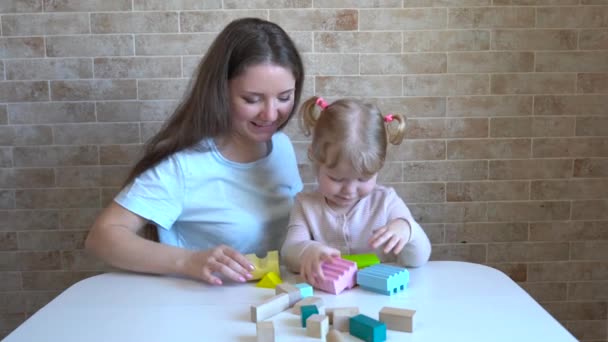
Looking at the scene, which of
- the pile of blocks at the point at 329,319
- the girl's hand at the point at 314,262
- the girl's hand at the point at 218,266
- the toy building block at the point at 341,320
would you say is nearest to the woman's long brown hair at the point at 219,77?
the girl's hand at the point at 218,266

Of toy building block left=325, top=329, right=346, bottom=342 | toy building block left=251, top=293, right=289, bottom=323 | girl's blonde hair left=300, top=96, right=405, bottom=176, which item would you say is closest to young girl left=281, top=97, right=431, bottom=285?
girl's blonde hair left=300, top=96, right=405, bottom=176

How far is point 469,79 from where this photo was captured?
1.87 m

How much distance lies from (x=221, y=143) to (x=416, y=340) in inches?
31.1

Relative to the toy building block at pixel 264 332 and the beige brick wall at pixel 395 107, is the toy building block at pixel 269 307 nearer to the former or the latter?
the toy building block at pixel 264 332

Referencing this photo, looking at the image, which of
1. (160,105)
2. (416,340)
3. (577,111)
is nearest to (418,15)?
(577,111)

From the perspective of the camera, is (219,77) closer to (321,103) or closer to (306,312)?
(321,103)

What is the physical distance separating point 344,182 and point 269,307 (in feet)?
1.23

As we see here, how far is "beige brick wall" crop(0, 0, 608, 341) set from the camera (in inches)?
71.2

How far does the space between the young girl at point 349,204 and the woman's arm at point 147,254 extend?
0.49 ft

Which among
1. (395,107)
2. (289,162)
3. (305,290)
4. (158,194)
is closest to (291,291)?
(305,290)

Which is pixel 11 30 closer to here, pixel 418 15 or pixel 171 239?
pixel 171 239

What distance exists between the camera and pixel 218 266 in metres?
1.21

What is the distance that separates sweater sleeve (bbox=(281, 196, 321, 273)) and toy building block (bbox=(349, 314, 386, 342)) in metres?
0.30

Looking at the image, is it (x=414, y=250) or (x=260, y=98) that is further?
(x=260, y=98)
